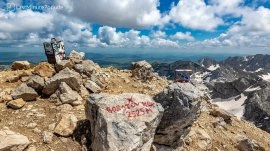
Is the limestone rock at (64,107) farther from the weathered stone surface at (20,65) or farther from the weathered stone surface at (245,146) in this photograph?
the weathered stone surface at (245,146)

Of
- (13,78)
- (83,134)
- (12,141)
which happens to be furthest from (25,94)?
(12,141)

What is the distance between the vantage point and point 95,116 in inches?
617

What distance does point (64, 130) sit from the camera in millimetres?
17062

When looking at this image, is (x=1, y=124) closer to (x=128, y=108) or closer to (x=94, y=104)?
(x=94, y=104)

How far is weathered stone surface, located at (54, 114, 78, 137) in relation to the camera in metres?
16.9

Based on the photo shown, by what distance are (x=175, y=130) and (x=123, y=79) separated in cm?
1122

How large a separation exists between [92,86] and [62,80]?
2.97 metres

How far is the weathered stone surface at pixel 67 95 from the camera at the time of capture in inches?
792

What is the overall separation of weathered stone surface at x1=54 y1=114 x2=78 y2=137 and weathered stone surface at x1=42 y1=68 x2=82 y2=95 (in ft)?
9.96

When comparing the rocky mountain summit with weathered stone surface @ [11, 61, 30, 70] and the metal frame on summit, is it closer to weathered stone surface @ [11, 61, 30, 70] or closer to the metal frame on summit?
the metal frame on summit

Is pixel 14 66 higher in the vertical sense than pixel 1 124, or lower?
higher

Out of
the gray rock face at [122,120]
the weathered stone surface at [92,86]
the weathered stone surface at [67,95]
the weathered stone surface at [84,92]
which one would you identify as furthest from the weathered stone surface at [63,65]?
the gray rock face at [122,120]

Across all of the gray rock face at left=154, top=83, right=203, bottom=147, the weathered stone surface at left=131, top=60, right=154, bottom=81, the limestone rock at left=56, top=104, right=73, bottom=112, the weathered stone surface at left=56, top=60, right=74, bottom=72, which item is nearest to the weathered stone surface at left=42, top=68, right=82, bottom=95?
the weathered stone surface at left=56, top=60, right=74, bottom=72

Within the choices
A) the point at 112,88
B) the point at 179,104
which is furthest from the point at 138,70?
the point at 179,104
